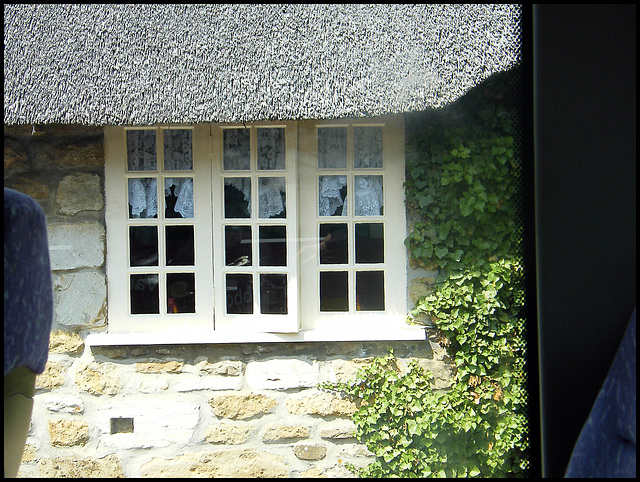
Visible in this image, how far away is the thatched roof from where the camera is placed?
1.81 m

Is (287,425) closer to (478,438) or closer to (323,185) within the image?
(478,438)

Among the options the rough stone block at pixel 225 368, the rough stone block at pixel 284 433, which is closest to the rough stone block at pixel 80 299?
the rough stone block at pixel 225 368

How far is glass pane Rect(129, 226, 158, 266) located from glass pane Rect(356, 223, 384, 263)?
85 cm

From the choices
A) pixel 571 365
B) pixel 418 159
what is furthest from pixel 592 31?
pixel 418 159

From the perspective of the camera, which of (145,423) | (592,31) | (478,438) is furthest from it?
(145,423)

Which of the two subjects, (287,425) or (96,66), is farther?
(287,425)

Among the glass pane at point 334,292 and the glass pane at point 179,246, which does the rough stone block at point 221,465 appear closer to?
the glass pane at point 334,292

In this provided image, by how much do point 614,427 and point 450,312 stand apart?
132 cm

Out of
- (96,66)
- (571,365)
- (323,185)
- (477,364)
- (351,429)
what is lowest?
(351,429)

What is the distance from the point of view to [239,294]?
2.07 meters

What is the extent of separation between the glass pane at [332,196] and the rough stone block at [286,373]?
24.9 inches

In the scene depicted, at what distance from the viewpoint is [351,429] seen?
2.00 metres

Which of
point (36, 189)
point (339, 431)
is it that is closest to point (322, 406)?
point (339, 431)

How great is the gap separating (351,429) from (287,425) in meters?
0.26
